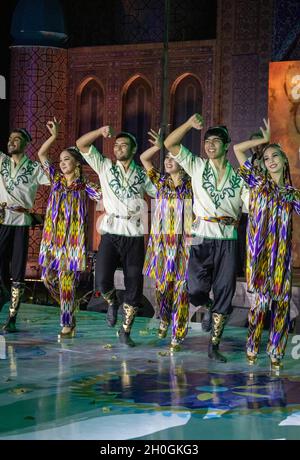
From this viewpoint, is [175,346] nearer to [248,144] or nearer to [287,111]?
[248,144]

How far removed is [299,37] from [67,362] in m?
8.00

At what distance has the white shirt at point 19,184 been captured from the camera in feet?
24.2

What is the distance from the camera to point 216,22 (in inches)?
573

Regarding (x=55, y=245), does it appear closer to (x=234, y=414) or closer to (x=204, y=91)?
(x=234, y=414)

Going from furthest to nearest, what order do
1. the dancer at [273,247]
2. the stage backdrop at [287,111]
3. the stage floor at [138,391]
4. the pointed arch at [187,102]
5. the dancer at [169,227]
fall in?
1. the pointed arch at [187,102]
2. the stage backdrop at [287,111]
3. the dancer at [169,227]
4. the dancer at [273,247]
5. the stage floor at [138,391]

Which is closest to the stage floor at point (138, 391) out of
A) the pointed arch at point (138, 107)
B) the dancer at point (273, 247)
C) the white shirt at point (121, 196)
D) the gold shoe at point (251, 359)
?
the gold shoe at point (251, 359)

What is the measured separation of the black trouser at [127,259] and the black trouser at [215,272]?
529 millimetres

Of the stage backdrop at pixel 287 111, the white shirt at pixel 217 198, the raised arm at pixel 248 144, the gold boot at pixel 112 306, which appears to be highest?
the stage backdrop at pixel 287 111

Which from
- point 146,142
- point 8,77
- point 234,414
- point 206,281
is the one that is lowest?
point 234,414

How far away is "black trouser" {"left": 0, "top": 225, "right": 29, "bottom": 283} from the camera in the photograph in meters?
7.36

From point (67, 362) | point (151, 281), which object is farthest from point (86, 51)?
point (67, 362)

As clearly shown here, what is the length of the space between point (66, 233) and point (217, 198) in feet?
4.46

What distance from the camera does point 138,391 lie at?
211 inches

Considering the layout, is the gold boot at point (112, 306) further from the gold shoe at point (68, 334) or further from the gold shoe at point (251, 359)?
the gold shoe at point (251, 359)
